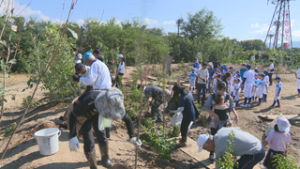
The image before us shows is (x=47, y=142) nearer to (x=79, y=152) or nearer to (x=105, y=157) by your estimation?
(x=79, y=152)

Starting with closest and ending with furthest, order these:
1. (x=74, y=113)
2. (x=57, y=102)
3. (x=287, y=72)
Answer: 1. (x=74, y=113)
2. (x=57, y=102)
3. (x=287, y=72)

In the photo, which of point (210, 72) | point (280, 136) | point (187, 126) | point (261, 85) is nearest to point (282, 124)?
point (280, 136)

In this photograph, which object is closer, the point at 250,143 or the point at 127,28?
the point at 250,143

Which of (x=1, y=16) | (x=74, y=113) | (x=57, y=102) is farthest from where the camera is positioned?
(x=57, y=102)

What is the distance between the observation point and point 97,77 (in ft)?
9.98

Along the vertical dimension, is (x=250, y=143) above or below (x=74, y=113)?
below

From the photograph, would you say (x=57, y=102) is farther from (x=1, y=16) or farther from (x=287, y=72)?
(x=287, y=72)

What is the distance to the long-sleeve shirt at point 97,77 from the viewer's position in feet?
9.84

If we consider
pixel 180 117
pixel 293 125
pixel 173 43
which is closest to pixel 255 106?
pixel 293 125

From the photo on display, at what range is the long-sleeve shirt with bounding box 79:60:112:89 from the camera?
3.00 metres

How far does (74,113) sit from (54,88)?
3.59 m

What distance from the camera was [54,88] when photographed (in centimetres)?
591

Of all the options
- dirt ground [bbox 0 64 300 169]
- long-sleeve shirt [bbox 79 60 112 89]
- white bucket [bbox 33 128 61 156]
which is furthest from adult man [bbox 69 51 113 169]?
white bucket [bbox 33 128 61 156]

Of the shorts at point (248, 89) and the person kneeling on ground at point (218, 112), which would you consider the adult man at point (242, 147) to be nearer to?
the person kneeling on ground at point (218, 112)
